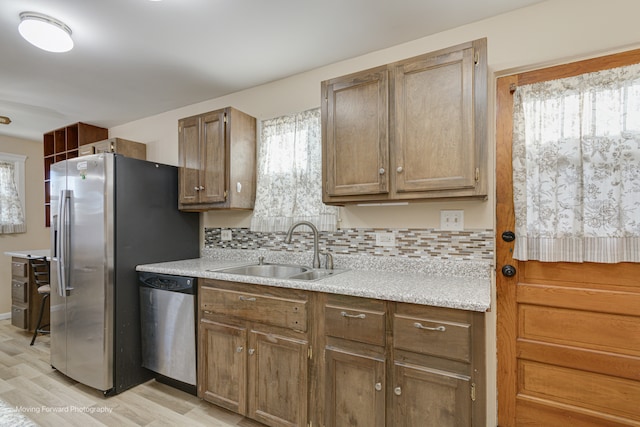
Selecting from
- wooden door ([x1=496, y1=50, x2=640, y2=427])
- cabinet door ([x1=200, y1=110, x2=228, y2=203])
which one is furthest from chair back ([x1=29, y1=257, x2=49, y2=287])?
wooden door ([x1=496, y1=50, x2=640, y2=427])

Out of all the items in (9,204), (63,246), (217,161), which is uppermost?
(217,161)

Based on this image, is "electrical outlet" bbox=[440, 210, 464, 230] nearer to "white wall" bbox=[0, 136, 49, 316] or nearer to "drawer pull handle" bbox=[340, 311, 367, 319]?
"drawer pull handle" bbox=[340, 311, 367, 319]

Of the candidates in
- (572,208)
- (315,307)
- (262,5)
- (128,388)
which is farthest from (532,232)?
(128,388)

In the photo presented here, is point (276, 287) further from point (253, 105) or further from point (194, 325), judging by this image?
point (253, 105)

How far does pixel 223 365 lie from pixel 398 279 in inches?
49.2

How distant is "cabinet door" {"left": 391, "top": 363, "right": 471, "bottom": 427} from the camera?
53.6 inches

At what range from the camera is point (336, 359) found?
166 centimetres

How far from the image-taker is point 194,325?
2191 mm

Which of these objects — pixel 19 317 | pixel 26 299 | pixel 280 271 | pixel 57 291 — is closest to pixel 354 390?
pixel 280 271

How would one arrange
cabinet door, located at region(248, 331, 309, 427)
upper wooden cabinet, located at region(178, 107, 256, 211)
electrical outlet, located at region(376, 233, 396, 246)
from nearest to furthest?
cabinet door, located at region(248, 331, 309, 427)
electrical outlet, located at region(376, 233, 396, 246)
upper wooden cabinet, located at region(178, 107, 256, 211)

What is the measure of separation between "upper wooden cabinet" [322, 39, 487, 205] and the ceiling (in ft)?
1.10

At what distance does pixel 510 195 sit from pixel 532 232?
240 millimetres

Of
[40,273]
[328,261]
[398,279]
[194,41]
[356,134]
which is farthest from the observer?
[40,273]

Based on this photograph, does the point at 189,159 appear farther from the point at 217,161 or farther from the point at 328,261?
the point at 328,261
